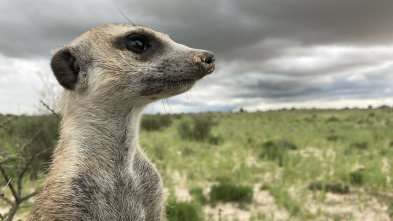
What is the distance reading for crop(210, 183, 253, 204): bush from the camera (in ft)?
19.6

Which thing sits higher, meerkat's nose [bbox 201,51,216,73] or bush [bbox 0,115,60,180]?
meerkat's nose [bbox 201,51,216,73]

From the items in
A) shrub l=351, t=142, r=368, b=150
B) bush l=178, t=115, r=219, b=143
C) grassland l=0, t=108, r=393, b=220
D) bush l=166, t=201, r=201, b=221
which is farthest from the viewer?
bush l=178, t=115, r=219, b=143

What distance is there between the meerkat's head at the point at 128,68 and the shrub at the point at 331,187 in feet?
17.5

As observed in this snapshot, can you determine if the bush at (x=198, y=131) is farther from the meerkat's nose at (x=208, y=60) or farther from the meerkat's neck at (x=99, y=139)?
the meerkat's nose at (x=208, y=60)

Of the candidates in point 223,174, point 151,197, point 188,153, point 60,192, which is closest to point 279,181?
point 223,174

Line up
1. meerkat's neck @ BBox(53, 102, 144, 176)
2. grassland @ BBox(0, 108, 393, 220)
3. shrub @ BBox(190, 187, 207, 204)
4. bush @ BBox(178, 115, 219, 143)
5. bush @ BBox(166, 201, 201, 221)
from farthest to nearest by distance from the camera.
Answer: bush @ BBox(178, 115, 219, 143), shrub @ BBox(190, 187, 207, 204), grassland @ BBox(0, 108, 393, 220), bush @ BBox(166, 201, 201, 221), meerkat's neck @ BBox(53, 102, 144, 176)

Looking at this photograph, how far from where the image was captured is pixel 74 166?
1.92m

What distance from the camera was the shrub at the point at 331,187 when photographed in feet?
21.4

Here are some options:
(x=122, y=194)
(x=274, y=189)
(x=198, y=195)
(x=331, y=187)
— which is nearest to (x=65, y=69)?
(x=122, y=194)

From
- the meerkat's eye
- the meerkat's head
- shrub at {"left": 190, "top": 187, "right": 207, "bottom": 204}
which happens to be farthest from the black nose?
shrub at {"left": 190, "top": 187, "right": 207, "bottom": 204}

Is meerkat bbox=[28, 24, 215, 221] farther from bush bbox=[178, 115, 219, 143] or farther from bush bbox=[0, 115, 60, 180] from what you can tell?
bush bbox=[178, 115, 219, 143]

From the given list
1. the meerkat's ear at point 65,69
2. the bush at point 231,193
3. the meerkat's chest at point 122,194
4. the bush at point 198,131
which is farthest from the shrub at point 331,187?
the bush at point 198,131

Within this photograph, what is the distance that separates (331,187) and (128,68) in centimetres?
608

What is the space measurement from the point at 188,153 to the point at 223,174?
3081mm
